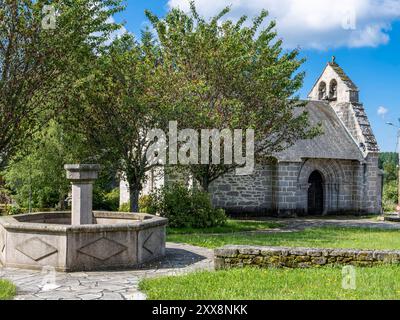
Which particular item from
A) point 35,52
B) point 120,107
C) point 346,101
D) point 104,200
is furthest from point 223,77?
point 346,101

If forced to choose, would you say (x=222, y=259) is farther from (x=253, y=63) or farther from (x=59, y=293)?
(x=253, y=63)

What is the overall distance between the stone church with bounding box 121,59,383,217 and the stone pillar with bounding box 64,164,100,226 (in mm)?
15527

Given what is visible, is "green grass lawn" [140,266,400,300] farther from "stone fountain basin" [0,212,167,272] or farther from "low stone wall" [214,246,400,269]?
"stone fountain basin" [0,212,167,272]

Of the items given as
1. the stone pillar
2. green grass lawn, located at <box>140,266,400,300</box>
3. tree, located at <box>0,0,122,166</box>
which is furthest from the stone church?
green grass lawn, located at <box>140,266,400,300</box>

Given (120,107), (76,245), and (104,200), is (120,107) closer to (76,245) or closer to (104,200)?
(76,245)

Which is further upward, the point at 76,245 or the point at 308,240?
the point at 76,245

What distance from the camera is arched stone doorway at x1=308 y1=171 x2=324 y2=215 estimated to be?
99.3 ft

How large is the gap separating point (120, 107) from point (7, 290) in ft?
38.1

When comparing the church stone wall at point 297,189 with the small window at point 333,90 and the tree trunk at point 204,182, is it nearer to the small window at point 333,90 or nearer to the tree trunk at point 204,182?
the tree trunk at point 204,182

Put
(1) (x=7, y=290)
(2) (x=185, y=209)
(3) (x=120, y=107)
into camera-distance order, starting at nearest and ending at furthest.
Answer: (1) (x=7, y=290) < (3) (x=120, y=107) < (2) (x=185, y=209)

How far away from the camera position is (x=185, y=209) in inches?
784

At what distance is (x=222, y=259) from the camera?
33.0ft

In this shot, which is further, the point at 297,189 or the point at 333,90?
the point at 333,90

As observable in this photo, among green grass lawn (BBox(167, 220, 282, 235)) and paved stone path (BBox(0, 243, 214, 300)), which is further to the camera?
green grass lawn (BBox(167, 220, 282, 235))
